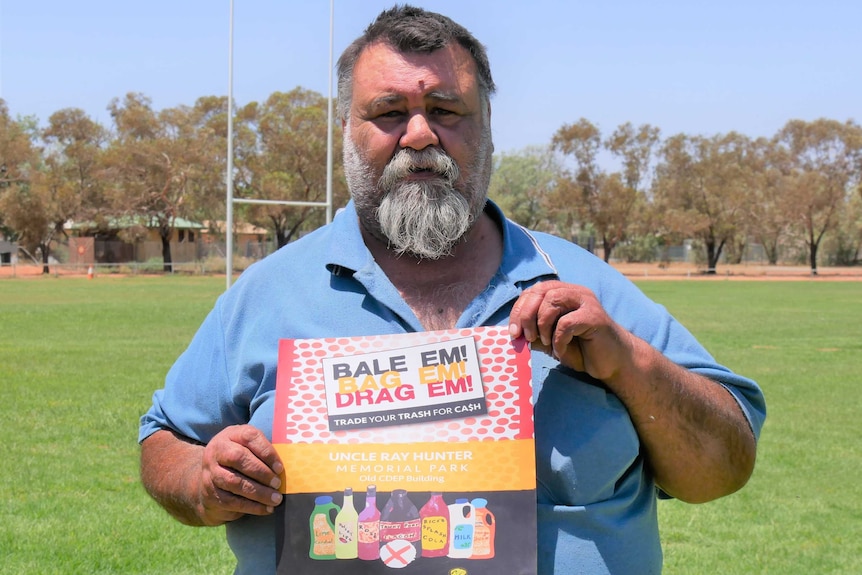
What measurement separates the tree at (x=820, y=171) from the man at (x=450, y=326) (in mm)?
64377

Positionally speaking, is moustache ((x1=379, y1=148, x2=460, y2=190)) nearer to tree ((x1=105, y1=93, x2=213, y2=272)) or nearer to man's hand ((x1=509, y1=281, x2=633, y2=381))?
man's hand ((x1=509, y1=281, x2=633, y2=381))

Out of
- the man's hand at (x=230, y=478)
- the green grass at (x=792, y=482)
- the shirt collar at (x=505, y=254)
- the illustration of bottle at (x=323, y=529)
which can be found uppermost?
the shirt collar at (x=505, y=254)

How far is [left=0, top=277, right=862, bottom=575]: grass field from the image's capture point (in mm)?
6055

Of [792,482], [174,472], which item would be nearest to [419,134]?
[174,472]

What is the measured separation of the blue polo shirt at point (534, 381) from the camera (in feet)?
7.12

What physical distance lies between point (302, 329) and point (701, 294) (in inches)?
1553

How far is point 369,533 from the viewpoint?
2.05 m

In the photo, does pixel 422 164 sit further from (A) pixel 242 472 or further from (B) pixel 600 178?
(B) pixel 600 178

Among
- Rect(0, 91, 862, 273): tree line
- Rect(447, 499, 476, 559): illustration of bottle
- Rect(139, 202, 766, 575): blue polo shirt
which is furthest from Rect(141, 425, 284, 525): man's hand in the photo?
Rect(0, 91, 862, 273): tree line

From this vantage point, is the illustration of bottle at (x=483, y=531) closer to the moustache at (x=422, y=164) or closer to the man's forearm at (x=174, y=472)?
the man's forearm at (x=174, y=472)

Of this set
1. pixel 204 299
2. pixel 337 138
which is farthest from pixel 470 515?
pixel 337 138

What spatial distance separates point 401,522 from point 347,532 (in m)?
0.12

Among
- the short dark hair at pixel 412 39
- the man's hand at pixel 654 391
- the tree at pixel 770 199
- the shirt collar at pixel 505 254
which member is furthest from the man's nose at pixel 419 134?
the tree at pixel 770 199

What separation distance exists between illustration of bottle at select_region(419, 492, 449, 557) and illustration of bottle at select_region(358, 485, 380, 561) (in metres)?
0.10
